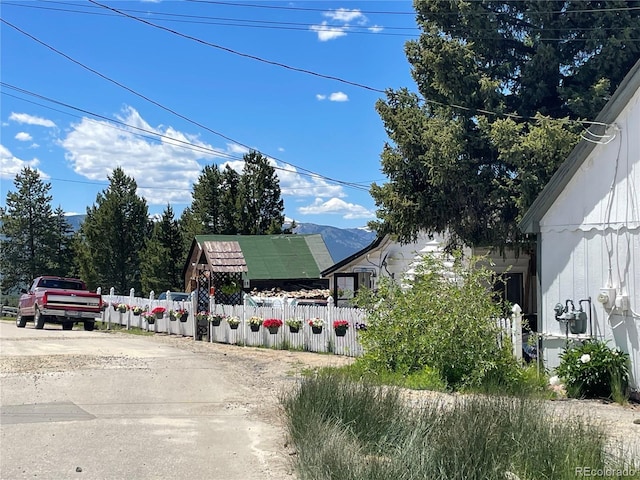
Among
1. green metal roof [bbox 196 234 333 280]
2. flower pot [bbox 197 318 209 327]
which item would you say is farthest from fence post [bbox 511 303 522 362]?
green metal roof [bbox 196 234 333 280]

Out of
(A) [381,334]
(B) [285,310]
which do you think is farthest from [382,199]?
(A) [381,334]

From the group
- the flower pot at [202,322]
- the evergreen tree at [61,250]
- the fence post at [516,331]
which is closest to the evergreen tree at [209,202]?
the evergreen tree at [61,250]

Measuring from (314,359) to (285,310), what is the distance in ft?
10.5

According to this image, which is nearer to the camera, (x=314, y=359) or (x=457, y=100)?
(x=314, y=359)

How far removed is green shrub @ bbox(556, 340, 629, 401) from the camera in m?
10.1

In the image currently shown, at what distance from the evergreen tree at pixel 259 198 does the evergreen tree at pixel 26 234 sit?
20.4 m

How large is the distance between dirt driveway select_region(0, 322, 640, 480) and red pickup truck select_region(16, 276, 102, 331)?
154 inches

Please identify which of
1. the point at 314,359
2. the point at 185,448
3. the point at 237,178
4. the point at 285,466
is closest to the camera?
the point at 285,466

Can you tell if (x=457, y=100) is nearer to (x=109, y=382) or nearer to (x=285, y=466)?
(x=109, y=382)

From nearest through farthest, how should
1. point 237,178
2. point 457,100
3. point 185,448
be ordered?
point 185,448
point 457,100
point 237,178

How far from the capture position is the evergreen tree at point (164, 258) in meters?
49.2

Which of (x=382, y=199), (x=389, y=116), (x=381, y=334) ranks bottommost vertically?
(x=381, y=334)

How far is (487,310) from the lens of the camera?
10734mm

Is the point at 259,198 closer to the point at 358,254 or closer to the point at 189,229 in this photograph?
the point at 189,229
